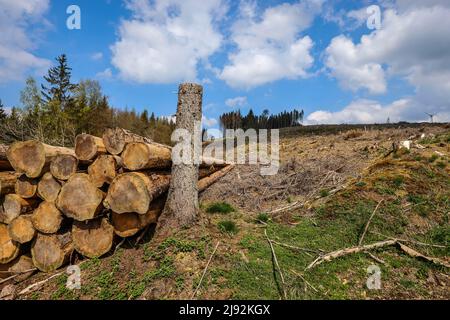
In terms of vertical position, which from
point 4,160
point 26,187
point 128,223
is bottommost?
point 128,223

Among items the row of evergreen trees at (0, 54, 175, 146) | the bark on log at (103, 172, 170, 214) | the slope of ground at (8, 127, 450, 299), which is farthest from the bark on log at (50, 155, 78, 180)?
the row of evergreen trees at (0, 54, 175, 146)

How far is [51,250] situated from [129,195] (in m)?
1.73

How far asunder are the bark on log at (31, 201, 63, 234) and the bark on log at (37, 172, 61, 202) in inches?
5.2

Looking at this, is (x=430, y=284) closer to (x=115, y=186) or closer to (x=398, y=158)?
(x=115, y=186)

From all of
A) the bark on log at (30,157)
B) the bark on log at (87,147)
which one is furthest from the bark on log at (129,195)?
the bark on log at (30,157)

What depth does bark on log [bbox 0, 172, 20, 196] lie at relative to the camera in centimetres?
494

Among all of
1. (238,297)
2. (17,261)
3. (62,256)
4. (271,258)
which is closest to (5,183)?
(17,261)

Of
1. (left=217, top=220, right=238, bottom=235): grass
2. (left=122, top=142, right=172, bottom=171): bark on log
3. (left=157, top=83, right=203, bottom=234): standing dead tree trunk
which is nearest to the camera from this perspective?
(left=122, top=142, right=172, bottom=171): bark on log

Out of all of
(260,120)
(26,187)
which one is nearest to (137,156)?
(26,187)

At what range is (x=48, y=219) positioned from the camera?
15.4 ft

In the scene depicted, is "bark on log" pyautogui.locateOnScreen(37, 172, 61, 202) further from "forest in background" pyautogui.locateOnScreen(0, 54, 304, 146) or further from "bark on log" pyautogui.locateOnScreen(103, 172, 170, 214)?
"forest in background" pyautogui.locateOnScreen(0, 54, 304, 146)

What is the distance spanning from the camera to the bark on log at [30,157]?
15.4 ft

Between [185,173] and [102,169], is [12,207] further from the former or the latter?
[185,173]
